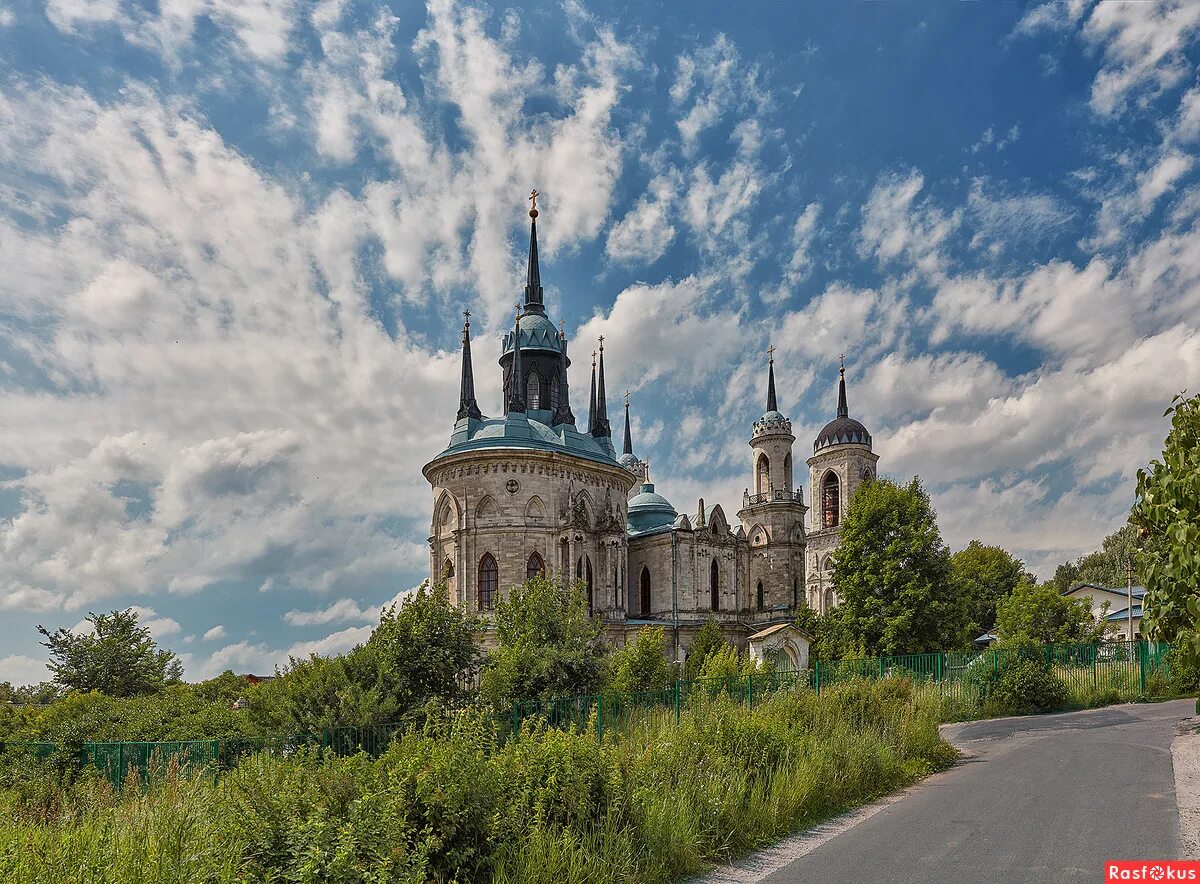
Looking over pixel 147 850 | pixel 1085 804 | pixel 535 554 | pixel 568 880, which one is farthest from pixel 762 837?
pixel 535 554

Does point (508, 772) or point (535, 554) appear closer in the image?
point (508, 772)

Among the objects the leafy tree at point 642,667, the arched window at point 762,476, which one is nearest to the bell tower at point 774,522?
the arched window at point 762,476

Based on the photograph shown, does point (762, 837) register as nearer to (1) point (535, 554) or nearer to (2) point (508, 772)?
(2) point (508, 772)

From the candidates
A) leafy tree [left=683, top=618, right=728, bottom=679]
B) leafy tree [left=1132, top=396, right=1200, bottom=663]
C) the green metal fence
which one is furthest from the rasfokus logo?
leafy tree [left=683, top=618, right=728, bottom=679]

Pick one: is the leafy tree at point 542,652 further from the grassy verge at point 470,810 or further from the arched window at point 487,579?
the arched window at point 487,579

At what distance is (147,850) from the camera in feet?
20.7

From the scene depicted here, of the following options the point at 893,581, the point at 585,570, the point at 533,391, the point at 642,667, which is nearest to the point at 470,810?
the point at 642,667

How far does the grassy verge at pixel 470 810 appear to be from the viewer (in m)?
6.26

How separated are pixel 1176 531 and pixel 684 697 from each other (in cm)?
980

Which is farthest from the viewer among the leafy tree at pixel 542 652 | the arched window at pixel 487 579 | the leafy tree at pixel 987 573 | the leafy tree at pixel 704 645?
the leafy tree at pixel 987 573

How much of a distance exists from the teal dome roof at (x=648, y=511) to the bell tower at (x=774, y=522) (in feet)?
24.0

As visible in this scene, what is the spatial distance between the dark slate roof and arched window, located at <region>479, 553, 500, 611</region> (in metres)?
26.3

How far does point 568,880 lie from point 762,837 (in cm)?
344

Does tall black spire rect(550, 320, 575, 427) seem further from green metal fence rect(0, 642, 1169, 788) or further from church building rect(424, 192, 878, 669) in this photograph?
green metal fence rect(0, 642, 1169, 788)
